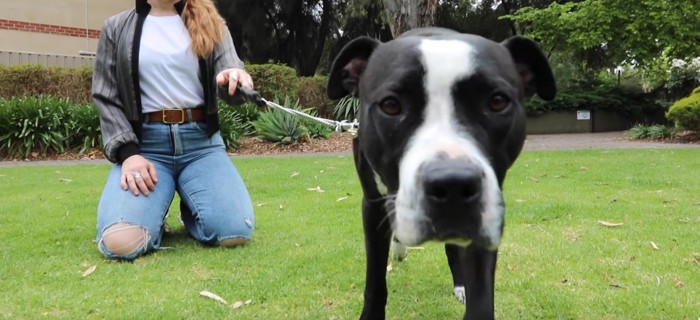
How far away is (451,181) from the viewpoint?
1.67 m

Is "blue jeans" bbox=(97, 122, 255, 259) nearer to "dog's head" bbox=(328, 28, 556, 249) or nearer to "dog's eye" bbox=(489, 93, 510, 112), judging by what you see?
"dog's head" bbox=(328, 28, 556, 249)

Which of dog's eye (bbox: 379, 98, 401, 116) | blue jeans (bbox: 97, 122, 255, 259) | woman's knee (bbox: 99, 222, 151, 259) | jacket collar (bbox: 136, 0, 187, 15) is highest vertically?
jacket collar (bbox: 136, 0, 187, 15)

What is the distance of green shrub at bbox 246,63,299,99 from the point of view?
43.6ft

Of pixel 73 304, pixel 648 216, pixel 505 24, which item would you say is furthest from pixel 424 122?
pixel 505 24

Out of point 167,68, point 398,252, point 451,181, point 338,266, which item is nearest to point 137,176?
point 167,68

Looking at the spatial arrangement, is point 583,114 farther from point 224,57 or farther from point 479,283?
point 479,283

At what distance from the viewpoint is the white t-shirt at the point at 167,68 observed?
4.25 m

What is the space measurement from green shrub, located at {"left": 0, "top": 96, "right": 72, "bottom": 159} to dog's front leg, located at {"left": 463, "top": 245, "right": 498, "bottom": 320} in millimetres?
10189

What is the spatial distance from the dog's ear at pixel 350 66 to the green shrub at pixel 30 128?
375 inches

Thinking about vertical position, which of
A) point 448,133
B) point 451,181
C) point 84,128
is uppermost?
point 84,128

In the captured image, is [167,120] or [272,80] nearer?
[167,120]

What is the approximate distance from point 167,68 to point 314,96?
10146 millimetres

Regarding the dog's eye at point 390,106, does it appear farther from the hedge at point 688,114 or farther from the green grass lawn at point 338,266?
the hedge at point 688,114

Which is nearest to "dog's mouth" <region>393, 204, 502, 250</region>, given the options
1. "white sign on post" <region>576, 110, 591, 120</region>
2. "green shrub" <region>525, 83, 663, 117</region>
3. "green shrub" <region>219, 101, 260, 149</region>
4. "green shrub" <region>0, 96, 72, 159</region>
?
"green shrub" <region>219, 101, 260, 149</region>
